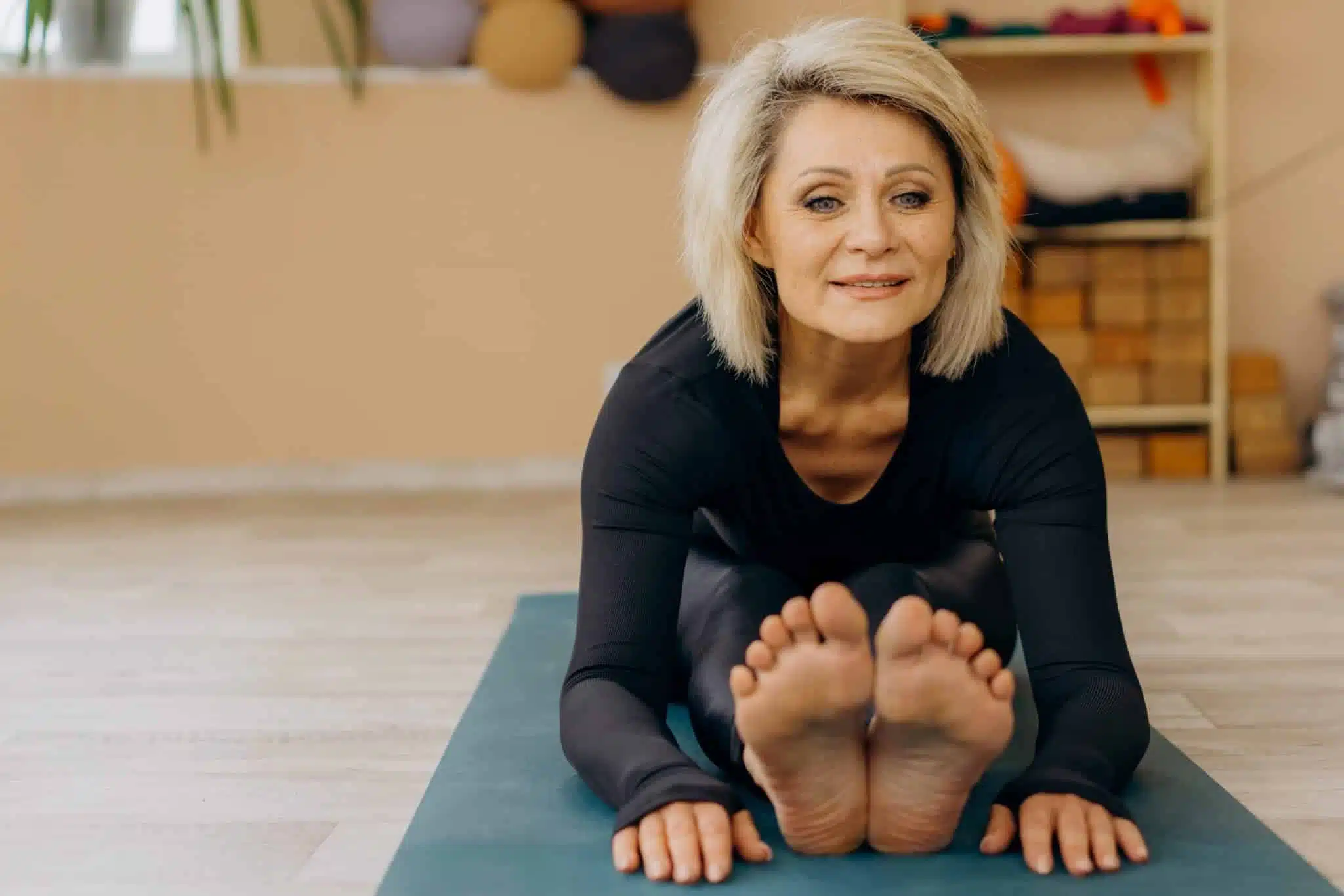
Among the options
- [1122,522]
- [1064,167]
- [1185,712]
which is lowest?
[1122,522]

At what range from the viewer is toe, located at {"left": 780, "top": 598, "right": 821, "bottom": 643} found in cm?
99

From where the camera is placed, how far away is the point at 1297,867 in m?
1.13

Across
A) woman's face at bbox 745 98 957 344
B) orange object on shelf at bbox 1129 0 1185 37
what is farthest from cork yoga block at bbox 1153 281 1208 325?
woman's face at bbox 745 98 957 344

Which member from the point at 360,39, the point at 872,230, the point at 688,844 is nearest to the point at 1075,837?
the point at 688,844

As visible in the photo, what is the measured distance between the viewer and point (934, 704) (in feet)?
3.23

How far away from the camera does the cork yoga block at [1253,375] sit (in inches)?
140

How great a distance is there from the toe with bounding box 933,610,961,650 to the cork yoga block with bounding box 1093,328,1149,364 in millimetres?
2674

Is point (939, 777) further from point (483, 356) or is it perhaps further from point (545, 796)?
point (483, 356)

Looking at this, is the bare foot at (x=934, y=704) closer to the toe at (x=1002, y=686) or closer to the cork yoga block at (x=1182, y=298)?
the toe at (x=1002, y=686)

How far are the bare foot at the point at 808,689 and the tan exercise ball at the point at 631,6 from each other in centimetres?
260

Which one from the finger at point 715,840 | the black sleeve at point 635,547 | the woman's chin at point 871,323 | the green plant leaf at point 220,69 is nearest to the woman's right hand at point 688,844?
the finger at point 715,840

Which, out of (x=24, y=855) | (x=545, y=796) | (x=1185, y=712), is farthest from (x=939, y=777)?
(x=24, y=855)

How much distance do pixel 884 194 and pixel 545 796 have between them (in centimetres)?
63

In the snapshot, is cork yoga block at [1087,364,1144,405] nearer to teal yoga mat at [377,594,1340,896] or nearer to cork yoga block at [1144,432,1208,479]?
cork yoga block at [1144,432,1208,479]
